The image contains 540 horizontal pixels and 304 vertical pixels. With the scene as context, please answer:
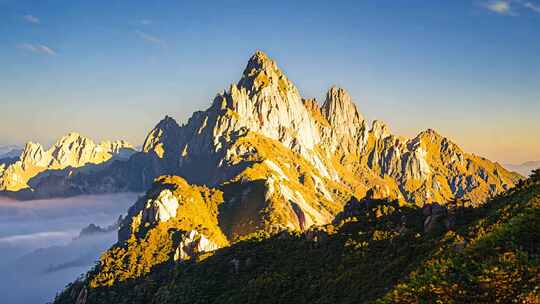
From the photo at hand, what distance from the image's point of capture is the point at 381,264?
73.4 metres

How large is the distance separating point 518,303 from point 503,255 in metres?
8.36

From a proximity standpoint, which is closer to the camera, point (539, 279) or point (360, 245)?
point (539, 279)

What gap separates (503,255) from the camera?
4231 centimetres

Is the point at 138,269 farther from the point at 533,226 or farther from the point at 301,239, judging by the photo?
the point at 533,226

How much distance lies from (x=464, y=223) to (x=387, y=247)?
1296cm

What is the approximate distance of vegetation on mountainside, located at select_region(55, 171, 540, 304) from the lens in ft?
135

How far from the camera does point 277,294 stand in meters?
88.5

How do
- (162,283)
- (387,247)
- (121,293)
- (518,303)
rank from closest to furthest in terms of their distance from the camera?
(518,303) < (387,247) < (162,283) < (121,293)

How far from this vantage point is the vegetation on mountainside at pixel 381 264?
41219 millimetres

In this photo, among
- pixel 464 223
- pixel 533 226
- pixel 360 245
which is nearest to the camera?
pixel 533 226

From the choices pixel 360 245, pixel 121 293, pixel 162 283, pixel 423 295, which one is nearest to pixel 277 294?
pixel 360 245

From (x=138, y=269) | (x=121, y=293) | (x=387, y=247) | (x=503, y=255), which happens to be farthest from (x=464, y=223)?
(x=138, y=269)

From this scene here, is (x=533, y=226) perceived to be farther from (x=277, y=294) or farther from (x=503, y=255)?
(x=277, y=294)

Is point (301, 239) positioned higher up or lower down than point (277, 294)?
higher up
